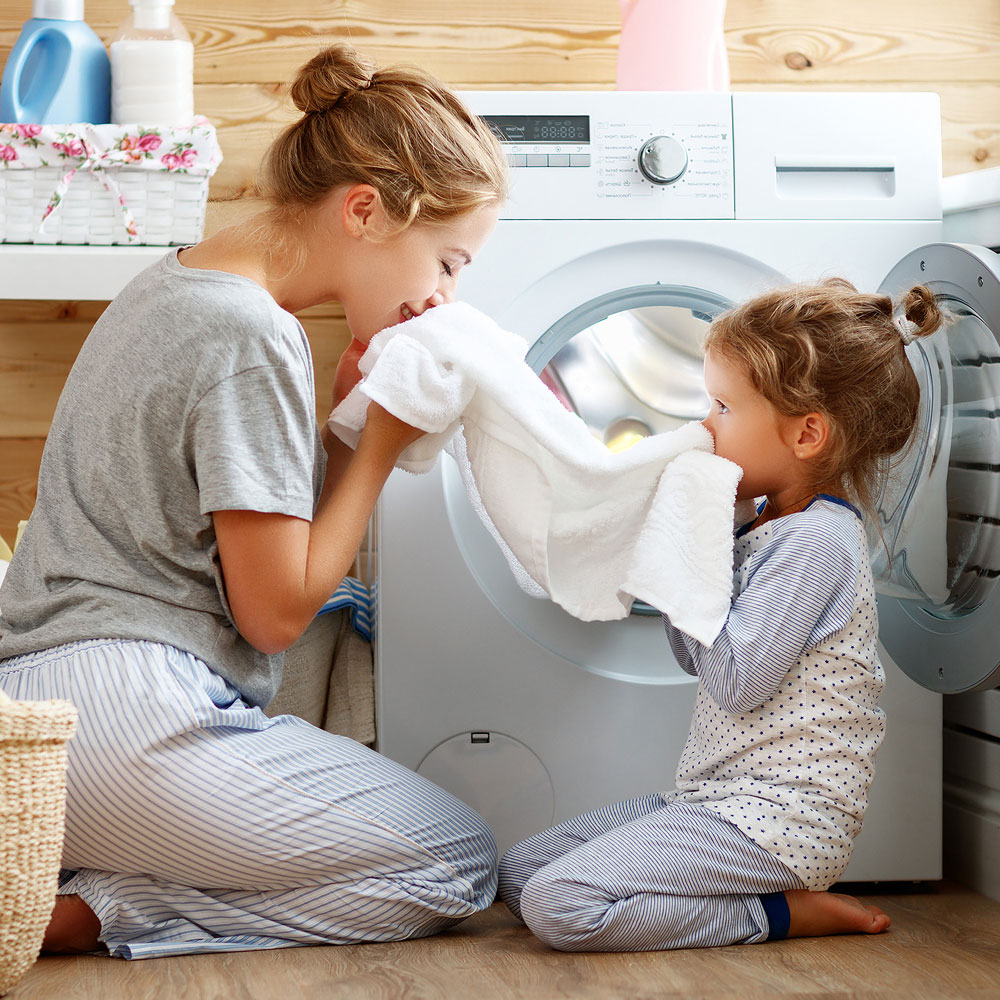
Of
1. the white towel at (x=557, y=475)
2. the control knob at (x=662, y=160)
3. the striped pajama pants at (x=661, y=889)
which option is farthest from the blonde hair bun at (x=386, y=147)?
the striped pajama pants at (x=661, y=889)

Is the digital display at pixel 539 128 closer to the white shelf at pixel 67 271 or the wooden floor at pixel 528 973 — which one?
the white shelf at pixel 67 271

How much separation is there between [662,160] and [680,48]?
1.05ft

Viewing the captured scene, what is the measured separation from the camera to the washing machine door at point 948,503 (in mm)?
1255

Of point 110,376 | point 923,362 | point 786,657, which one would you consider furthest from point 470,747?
point 923,362

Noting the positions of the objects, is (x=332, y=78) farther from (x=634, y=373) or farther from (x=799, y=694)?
(x=799, y=694)

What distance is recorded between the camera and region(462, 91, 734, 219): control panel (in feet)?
4.46

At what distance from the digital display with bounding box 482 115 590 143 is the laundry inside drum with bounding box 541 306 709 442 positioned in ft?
0.70

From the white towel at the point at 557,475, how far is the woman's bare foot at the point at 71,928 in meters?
0.52

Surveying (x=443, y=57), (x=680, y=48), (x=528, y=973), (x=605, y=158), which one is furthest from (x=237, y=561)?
(x=443, y=57)

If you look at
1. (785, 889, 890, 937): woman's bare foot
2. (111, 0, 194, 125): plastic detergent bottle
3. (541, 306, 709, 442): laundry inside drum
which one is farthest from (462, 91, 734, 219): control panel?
(785, 889, 890, 937): woman's bare foot

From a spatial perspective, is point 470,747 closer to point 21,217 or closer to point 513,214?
point 513,214

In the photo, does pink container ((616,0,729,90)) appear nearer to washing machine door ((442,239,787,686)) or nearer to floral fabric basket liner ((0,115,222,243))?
washing machine door ((442,239,787,686))

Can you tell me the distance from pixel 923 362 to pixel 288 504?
0.76m

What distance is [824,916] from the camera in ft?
3.87
